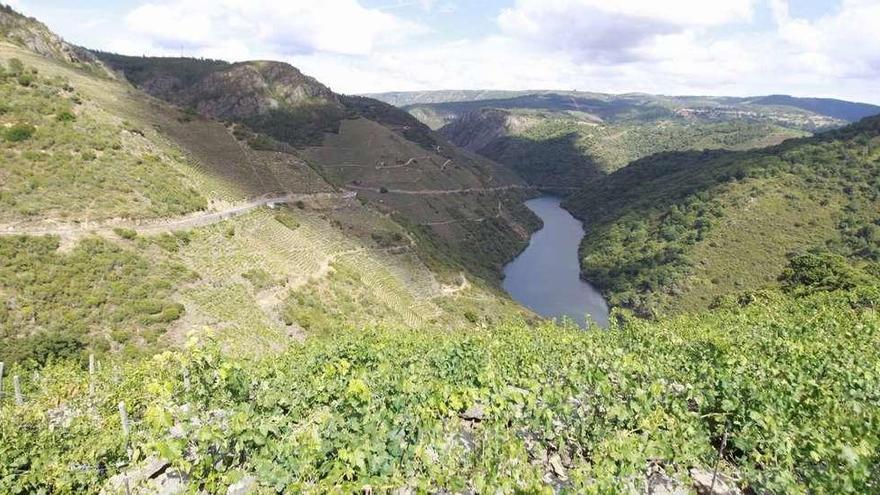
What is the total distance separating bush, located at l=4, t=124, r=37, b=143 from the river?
68.9 m

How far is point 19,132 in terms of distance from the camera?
38188mm

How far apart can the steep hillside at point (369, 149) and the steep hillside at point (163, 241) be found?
17031mm

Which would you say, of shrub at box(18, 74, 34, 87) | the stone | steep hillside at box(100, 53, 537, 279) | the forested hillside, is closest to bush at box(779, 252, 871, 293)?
the forested hillside

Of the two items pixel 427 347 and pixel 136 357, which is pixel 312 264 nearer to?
pixel 136 357

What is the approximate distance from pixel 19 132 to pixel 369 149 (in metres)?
80.6

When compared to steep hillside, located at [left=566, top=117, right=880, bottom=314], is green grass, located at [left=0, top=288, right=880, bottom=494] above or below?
above

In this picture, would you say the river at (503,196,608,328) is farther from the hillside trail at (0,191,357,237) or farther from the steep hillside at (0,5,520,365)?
the hillside trail at (0,191,357,237)

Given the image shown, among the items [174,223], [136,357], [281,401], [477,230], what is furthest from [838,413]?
[477,230]

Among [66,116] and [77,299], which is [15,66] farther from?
[77,299]

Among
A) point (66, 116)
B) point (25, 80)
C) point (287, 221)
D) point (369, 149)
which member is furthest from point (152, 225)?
point (369, 149)

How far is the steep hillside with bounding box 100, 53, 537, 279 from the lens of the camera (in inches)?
3915

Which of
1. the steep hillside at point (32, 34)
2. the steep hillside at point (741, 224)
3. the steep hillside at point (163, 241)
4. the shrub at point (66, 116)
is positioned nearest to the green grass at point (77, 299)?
the steep hillside at point (163, 241)

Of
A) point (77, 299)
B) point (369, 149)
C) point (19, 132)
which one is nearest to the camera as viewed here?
point (77, 299)

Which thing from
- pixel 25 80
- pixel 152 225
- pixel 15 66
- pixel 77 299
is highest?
pixel 15 66
